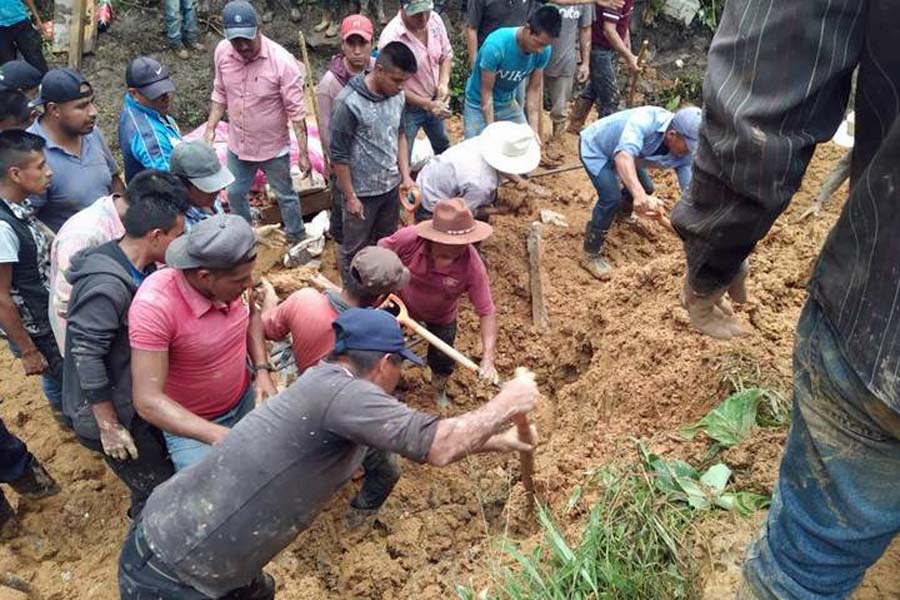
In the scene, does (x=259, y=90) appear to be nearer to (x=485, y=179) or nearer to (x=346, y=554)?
(x=485, y=179)

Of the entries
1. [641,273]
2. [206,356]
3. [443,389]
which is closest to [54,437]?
[206,356]

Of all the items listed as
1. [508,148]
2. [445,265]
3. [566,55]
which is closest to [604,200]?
[508,148]

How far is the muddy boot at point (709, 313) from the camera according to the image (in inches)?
83.4

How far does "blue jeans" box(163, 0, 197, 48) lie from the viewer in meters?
8.30

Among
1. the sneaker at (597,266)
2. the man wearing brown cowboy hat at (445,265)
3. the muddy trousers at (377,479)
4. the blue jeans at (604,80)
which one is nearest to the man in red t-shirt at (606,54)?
the blue jeans at (604,80)

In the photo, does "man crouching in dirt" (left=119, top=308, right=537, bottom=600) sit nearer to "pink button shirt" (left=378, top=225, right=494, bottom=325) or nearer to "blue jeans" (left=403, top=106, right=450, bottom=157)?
"pink button shirt" (left=378, top=225, right=494, bottom=325)

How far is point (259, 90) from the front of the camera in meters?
5.47

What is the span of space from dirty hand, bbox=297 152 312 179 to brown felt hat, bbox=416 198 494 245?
2495mm

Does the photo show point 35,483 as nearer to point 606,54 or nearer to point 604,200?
point 604,200

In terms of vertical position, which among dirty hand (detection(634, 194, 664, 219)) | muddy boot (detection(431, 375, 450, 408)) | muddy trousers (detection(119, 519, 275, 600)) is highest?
muddy trousers (detection(119, 519, 275, 600))

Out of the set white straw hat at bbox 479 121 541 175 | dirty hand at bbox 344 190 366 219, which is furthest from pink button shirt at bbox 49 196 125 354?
white straw hat at bbox 479 121 541 175

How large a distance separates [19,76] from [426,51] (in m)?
3.04

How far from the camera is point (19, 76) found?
5090 mm

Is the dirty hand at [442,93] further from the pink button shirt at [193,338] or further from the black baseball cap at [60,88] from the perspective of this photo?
the pink button shirt at [193,338]
